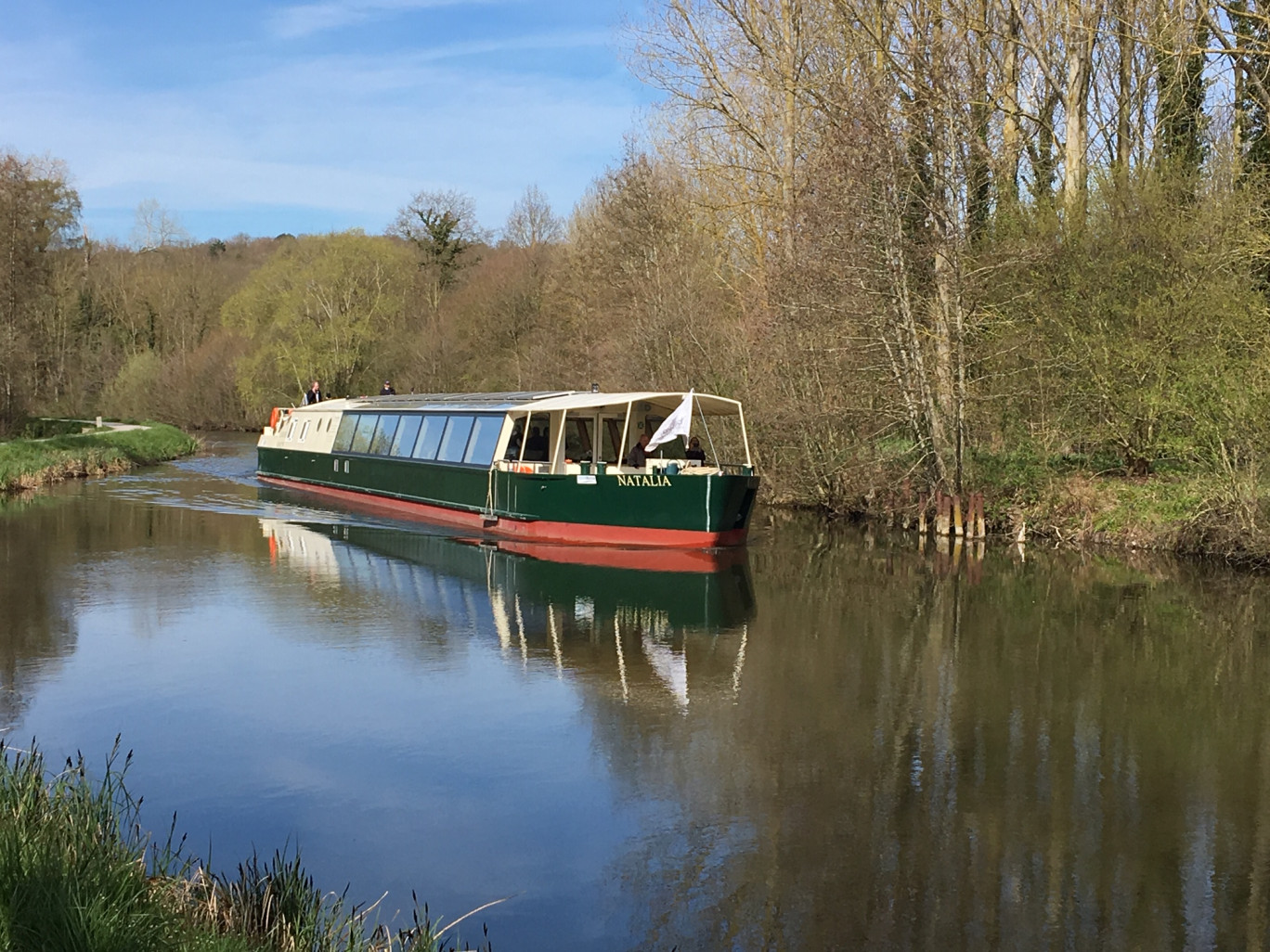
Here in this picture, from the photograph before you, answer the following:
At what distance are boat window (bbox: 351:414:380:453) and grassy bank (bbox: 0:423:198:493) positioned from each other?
7.00 metres

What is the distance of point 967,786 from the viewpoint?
7.90 metres

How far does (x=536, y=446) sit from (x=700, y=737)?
40.6ft

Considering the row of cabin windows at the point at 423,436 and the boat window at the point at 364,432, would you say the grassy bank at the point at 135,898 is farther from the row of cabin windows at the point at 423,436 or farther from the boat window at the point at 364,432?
the boat window at the point at 364,432

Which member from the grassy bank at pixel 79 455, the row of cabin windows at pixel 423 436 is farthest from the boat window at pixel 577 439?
the grassy bank at pixel 79 455

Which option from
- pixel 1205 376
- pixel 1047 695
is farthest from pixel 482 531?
pixel 1047 695

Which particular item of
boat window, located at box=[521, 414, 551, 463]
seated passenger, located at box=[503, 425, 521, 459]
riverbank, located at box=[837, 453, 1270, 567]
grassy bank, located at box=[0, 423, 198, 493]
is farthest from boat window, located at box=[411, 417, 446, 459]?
grassy bank, located at box=[0, 423, 198, 493]

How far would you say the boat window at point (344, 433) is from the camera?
1101 inches

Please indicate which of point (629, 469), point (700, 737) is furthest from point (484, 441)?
point (700, 737)

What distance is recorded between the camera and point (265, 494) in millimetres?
29078

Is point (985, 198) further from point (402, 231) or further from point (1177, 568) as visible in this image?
point (402, 231)

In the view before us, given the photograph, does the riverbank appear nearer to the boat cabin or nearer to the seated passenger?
the boat cabin

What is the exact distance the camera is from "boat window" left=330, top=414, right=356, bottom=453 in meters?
28.0

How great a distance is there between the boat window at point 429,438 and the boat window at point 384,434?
57.6 inches

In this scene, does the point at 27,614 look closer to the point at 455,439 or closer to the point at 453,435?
the point at 455,439
